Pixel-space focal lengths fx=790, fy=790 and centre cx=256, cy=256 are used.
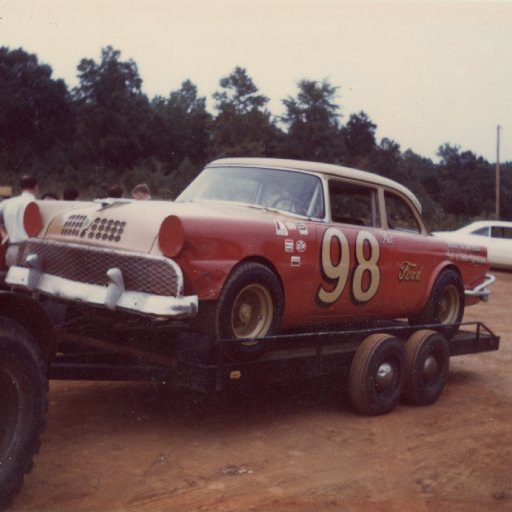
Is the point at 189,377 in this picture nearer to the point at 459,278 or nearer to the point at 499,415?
the point at 499,415

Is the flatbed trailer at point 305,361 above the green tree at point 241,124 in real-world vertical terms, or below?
below

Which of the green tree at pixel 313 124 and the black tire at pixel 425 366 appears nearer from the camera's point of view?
the black tire at pixel 425 366

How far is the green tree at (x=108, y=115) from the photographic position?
5388cm

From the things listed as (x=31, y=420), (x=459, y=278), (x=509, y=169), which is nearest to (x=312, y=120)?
(x=509, y=169)

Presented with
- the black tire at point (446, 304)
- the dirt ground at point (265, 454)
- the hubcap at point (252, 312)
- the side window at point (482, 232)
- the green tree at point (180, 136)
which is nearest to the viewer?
the dirt ground at point (265, 454)

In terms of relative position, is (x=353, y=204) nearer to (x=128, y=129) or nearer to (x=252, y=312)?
(x=252, y=312)

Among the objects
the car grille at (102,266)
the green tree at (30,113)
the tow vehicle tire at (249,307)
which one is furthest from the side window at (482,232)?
the green tree at (30,113)

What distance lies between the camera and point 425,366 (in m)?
7.42

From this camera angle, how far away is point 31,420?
14.0 feet

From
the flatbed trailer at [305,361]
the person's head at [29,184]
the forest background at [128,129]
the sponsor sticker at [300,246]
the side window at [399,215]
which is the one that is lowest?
the flatbed trailer at [305,361]

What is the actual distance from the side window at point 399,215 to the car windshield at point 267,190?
1.20 metres

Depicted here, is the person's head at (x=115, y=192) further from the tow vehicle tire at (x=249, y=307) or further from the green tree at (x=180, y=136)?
the green tree at (x=180, y=136)

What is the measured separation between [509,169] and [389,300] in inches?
3223

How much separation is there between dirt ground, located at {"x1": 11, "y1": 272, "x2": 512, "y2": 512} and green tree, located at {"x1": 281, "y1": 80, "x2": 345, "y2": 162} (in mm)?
46916
